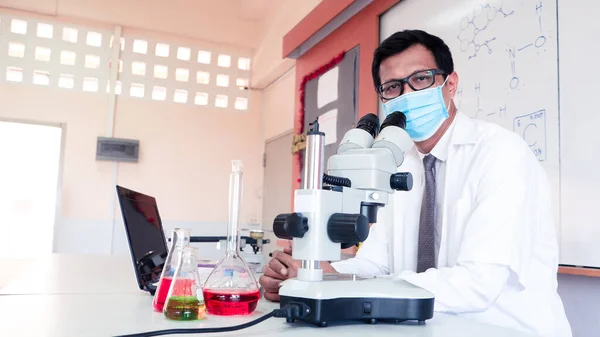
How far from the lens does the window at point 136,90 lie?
5.07m

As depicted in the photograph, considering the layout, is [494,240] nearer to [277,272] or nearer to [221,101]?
[277,272]

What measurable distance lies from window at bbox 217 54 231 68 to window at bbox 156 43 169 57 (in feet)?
1.77

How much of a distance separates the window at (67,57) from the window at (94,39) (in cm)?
20

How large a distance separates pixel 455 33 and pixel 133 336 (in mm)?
2022

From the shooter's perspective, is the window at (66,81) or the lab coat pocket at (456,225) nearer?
the lab coat pocket at (456,225)

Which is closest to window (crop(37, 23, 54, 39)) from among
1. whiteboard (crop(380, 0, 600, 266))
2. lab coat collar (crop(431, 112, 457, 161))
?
whiteboard (crop(380, 0, 600, 266))

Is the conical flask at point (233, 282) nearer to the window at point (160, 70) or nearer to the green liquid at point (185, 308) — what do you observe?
the green liquid at point (185, 308)

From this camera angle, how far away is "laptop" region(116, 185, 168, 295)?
4.10 ft

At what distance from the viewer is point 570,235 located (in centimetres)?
167

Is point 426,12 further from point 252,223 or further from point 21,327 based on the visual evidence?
point 252,223

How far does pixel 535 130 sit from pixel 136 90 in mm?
4176

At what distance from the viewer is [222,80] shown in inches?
211

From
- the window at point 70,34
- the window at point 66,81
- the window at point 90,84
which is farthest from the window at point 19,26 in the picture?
the window at point 90,84

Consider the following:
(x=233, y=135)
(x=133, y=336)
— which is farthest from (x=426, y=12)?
(x=233, y=135)
